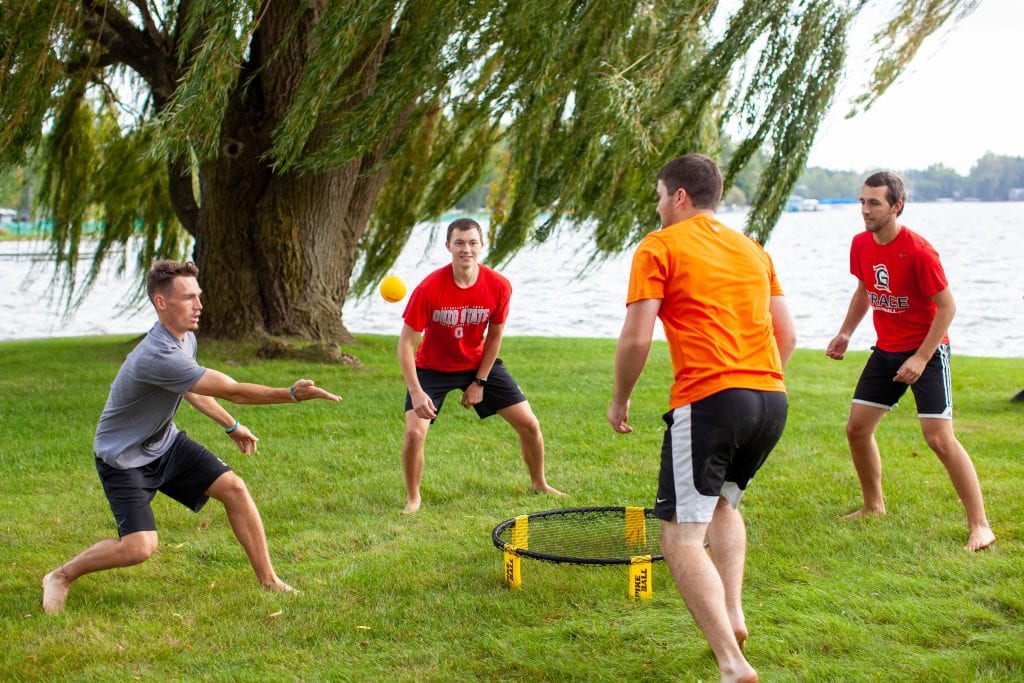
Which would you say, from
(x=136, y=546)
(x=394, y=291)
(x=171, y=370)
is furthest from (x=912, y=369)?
(x=394, y=291)

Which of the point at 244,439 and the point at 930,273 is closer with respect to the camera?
the point at 244,439

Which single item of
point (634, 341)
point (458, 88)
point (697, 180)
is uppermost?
point (458, 88)

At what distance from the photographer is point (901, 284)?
19.1 ft

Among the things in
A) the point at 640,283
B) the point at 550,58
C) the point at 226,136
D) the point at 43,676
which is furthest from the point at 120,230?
the point at 640,283

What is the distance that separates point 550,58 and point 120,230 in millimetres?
7685

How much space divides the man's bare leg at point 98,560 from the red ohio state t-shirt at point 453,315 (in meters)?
2.19

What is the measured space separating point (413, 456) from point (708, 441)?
3156 millimetres

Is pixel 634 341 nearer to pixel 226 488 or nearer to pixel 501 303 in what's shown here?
pixel 226 488

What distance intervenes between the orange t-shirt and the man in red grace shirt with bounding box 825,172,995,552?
6.48 ft

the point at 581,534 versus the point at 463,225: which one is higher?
the point at 463,225

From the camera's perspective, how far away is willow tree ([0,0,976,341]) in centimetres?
874

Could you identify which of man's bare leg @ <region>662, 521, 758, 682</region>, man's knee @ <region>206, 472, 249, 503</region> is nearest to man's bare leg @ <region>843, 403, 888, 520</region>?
man's bare leg @ <region>662, 521, 758, 682</region>

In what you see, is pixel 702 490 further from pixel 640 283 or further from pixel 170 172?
pixel 170 172

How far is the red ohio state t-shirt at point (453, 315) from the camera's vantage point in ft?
21.6
